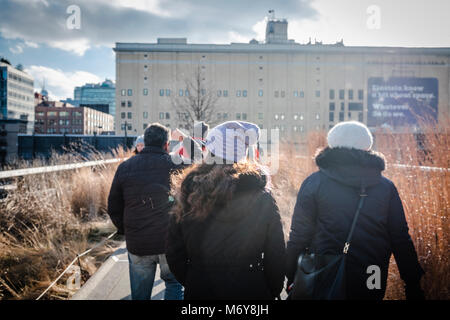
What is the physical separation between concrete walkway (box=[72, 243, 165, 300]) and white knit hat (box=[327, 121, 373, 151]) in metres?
2.59

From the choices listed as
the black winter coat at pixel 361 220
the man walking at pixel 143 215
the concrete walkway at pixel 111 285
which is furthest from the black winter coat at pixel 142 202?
the black winter coat at pixel 361 220

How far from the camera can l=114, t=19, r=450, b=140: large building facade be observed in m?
67.4

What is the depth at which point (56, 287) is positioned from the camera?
350cm

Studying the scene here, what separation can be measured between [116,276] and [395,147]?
14.9ft

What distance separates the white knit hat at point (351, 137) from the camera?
6.92ft

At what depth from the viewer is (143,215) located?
9.14 ft

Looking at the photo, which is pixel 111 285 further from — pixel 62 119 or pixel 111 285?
pixel 62 119

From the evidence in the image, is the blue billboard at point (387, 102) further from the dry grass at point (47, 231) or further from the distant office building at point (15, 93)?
the distant office building at point (15, 93)

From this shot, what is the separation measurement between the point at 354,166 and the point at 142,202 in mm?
1829

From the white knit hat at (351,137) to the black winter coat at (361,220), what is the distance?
47mm

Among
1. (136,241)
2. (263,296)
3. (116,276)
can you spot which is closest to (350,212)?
(263,296)

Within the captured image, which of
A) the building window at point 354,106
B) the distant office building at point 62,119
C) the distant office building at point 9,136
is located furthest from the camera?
the distant office building at point 62,119

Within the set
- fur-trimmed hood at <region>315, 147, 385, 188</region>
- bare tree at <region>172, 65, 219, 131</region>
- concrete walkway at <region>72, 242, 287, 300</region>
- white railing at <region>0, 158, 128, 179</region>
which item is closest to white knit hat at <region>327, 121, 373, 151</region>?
fur-trimmed hood at <region>315, 147, 385, 188</region>
